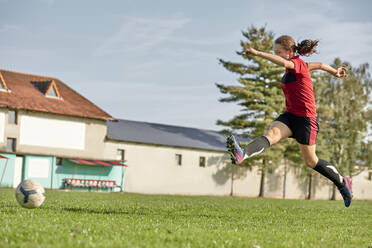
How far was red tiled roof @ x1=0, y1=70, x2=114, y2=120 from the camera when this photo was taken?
43406 mm

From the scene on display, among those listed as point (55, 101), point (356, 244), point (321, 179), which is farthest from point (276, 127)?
point (321, 179)

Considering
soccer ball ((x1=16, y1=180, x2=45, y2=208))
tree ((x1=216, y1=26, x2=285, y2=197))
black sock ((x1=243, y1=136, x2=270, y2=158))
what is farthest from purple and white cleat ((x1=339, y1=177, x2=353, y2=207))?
tree ((x1=216, y1=26, x2=285, y2=197))

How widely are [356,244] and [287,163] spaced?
51.0 metres

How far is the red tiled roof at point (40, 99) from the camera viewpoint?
43406 millimetres

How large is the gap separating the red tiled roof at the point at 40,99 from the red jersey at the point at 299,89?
1511 inches

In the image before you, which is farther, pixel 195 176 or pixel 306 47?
pixel 195 176

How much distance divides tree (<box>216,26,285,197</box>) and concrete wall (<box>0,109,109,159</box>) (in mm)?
12700

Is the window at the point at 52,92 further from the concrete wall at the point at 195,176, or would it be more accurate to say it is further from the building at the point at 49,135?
the concrete wall at the point at 195,176

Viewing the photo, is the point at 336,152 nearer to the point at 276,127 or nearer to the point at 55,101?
the point at 55,101

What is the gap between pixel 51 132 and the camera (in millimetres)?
44531

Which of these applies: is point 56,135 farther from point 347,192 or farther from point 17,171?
point 347,192

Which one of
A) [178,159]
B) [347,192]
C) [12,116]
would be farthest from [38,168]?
[347,192]

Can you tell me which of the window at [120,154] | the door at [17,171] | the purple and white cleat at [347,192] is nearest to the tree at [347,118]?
the window at [120,154]

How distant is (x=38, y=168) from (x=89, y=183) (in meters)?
4.91
